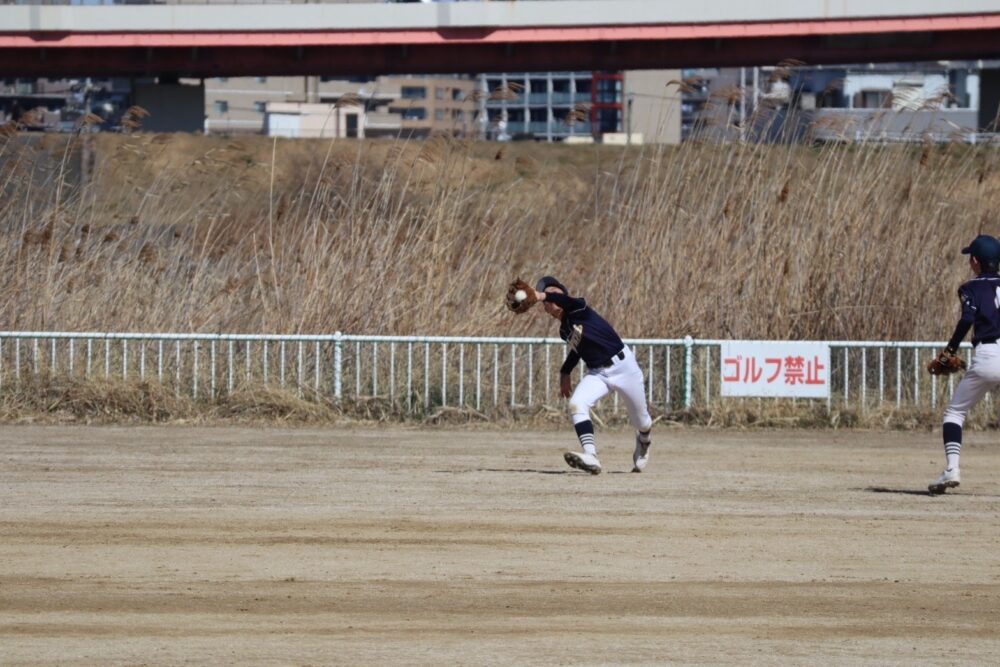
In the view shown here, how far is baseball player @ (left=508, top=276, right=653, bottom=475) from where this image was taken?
11461 millimetres

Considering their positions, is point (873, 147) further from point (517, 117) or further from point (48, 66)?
point (517, 117)

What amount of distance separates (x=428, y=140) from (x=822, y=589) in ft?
37.0

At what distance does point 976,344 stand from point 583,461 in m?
3.03

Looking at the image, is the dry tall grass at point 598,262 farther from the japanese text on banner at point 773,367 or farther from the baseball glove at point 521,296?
the baseball glove at point 521,296

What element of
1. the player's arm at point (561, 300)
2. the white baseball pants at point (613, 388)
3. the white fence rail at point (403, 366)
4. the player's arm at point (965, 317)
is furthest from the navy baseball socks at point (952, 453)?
the white fence rail at point (403, 366)

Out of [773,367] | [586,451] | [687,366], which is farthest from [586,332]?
[773,367]

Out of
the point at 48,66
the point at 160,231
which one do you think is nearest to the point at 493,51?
the point at 48,66

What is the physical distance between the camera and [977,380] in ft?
34.7

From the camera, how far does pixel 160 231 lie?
62.9ft

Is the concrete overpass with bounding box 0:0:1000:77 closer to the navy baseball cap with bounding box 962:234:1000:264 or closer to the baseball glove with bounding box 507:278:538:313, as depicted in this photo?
the baseball glove with bounding box 507:278:538:313

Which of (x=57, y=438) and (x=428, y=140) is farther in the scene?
(x=428, y=140)

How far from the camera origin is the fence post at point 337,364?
15.6 m

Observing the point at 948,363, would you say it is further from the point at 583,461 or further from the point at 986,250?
the point at 583,461

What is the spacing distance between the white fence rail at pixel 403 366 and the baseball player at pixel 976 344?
15.9 ft
